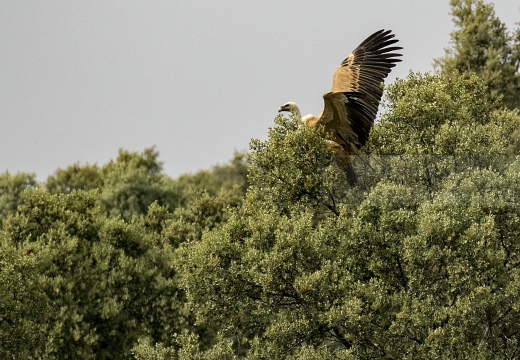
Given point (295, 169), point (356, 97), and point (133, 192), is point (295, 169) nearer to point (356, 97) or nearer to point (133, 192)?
point (356, 97)

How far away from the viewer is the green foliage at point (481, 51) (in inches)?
2381

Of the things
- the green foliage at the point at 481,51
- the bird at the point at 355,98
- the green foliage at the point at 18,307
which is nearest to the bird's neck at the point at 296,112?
the bird at the point at 355,98

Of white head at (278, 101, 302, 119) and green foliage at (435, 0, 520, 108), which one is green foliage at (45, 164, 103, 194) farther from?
white head at (278, 101, 302, 119)

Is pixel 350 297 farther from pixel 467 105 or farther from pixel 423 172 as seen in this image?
pixel 467 105

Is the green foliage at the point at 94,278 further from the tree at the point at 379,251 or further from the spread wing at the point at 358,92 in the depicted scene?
the spread wing at the point at 358,92

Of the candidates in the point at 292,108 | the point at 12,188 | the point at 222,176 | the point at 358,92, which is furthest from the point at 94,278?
the point at 222,176

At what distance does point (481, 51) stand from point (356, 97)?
2893 cm

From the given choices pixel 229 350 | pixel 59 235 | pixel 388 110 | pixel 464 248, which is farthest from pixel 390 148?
pixel 59 235

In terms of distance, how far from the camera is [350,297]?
29453mm

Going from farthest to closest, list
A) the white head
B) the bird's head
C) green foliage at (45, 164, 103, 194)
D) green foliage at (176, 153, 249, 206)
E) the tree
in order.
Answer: green foliage at (176, 153, 249, 206) < green foliage at (45, 164, 103, 194) < the bird's head < the white head < the tree

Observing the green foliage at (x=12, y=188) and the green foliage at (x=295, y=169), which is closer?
the green foliage at (x=295, y=169)

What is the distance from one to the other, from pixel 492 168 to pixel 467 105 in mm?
4636

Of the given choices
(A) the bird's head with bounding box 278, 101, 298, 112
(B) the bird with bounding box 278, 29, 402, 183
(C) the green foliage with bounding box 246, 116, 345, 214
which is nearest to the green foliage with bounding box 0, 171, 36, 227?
(A) the bird's head with bounding box 278, 101, 298, 112

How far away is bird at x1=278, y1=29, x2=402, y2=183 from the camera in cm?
3256
